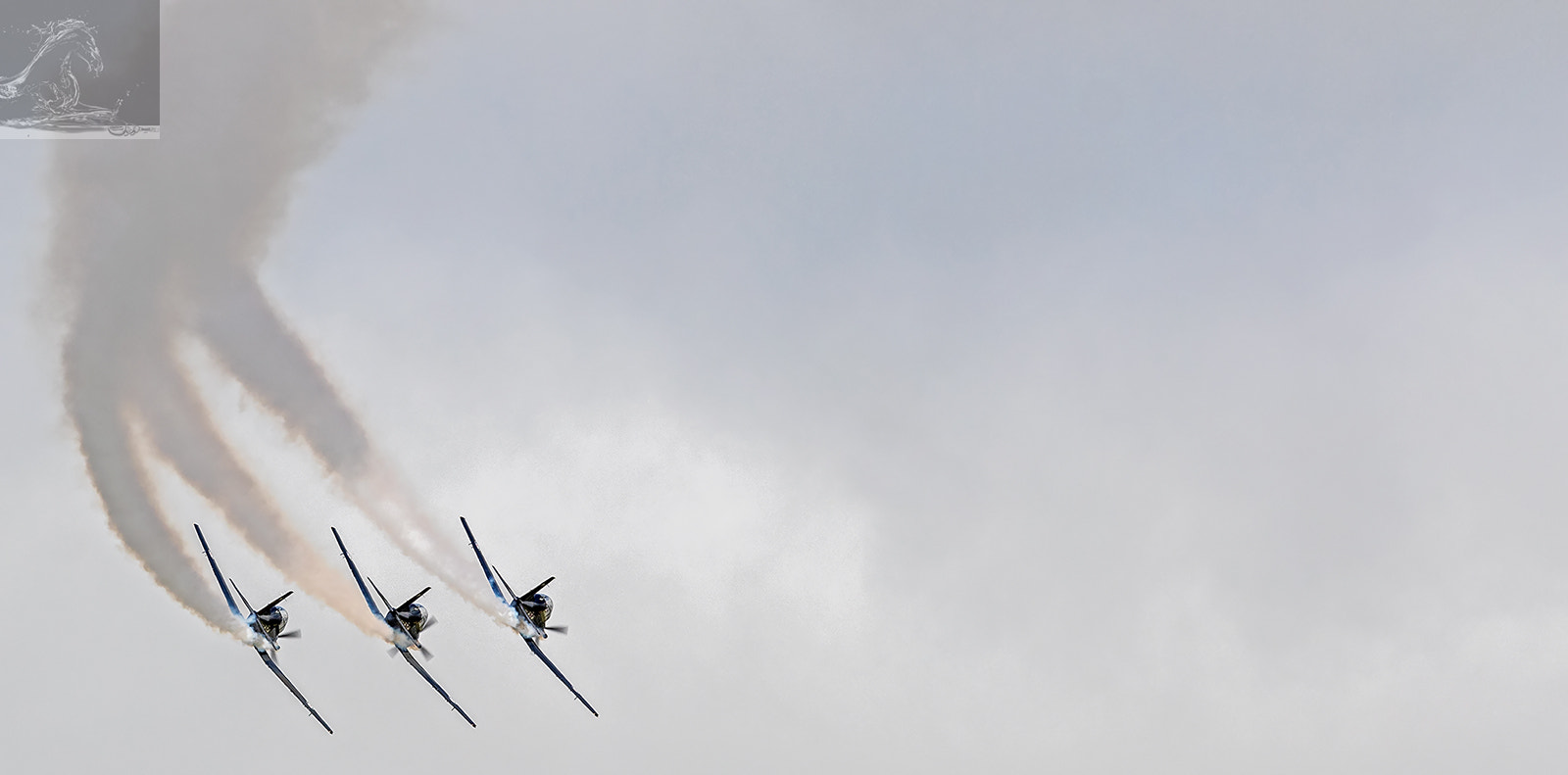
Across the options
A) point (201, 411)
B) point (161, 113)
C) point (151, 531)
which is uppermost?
point (161, 113)

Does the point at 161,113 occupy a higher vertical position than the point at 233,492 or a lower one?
higher

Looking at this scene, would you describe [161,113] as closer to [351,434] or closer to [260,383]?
[260,383]

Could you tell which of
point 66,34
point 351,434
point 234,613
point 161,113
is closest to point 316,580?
Result: point 234,613

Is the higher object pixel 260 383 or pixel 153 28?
pixel 153 28

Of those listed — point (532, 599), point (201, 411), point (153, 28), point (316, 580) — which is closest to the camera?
point (153, 28)

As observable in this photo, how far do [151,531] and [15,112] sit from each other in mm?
21215

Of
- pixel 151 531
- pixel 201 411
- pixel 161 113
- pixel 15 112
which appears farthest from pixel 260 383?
pixel 15 112

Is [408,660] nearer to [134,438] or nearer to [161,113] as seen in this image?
[134,438]

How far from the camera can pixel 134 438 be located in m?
61.5

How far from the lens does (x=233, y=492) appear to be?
65.2 metres

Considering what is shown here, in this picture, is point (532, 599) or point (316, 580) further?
point (532, 599)

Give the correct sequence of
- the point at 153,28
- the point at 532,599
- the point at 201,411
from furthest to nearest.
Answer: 1. the point at 532,599
2. the point at 201,411
3. the point at 153,28

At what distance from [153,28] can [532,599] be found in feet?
122

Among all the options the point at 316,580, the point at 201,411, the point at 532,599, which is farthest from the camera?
the point at 532,599
